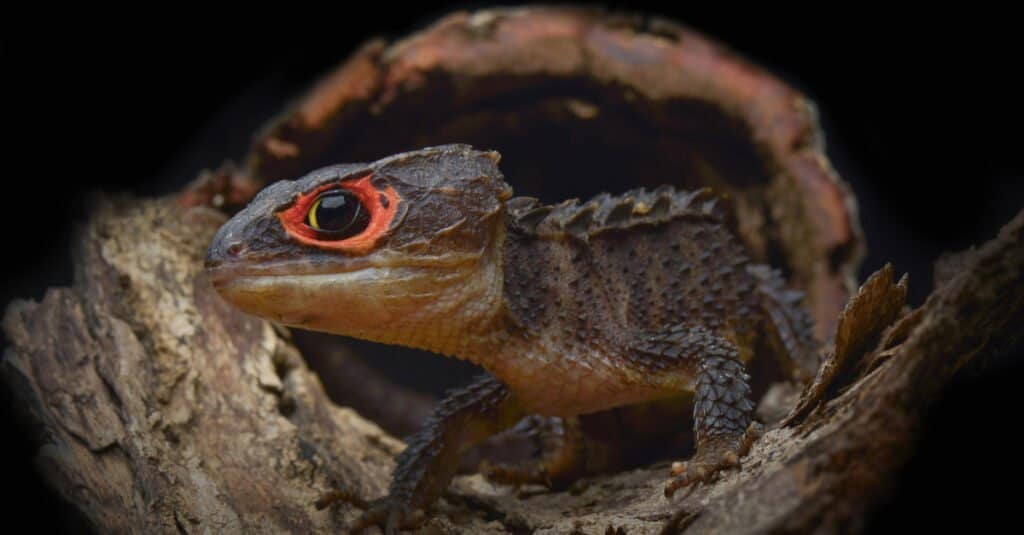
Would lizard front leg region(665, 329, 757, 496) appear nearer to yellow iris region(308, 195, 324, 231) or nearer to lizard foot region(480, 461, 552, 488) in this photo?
→ lizard foot region(480, 461, 552, 488)

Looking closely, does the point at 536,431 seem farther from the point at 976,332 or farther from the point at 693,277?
the point at 976,332

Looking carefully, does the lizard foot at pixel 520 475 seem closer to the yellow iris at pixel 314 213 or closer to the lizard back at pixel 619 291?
the lizard back at pixel 619 291

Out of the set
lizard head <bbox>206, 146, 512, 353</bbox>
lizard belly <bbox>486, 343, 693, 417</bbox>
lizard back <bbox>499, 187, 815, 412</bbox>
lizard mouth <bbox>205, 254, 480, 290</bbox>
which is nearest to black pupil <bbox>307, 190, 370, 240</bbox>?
lizard head <bbox>206, 146, 512, 353</bbox>

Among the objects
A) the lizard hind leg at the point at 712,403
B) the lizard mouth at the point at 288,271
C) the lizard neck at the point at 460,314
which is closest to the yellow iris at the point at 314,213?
the lizard mouth at the point at 288,271

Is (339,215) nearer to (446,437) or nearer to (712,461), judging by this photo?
(446,437)

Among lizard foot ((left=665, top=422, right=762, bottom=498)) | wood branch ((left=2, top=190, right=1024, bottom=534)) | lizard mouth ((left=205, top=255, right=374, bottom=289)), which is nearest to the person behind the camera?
wood branch ((left=2, top=190, right=1024, bottom=534))

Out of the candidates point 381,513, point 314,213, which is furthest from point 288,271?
point 381,513
